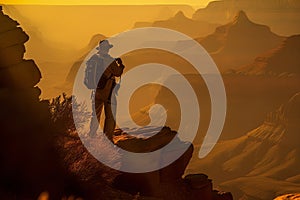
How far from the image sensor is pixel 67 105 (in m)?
10.6

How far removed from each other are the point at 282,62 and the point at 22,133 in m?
70.7

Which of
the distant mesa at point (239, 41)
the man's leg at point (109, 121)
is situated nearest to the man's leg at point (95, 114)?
the man's leg at point (109, 121)

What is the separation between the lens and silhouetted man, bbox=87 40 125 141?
11.2 m

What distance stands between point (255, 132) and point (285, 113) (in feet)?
13.9

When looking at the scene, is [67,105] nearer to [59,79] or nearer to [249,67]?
[249,67]

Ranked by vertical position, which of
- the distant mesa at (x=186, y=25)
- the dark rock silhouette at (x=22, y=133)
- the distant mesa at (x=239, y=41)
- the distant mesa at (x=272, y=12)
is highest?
the distant mesa at (x=272, y=12)

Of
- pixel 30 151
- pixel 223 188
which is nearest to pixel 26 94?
pixel 30 151

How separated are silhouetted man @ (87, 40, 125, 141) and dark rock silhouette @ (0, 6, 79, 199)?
1.45 meters

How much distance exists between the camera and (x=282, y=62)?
74.8 meters

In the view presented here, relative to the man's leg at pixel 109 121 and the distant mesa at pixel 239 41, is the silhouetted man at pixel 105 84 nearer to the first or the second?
the man's leg at pixel 109 121

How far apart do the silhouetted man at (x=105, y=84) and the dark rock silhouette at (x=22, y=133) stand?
145cm

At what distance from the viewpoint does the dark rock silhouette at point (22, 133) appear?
845 cm

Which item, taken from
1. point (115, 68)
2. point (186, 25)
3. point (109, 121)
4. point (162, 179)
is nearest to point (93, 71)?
point (115, 68)

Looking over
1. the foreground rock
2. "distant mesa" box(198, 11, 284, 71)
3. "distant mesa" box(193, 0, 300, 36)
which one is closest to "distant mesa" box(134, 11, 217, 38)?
"distant mesa" box(193, 0, 300, 36)
